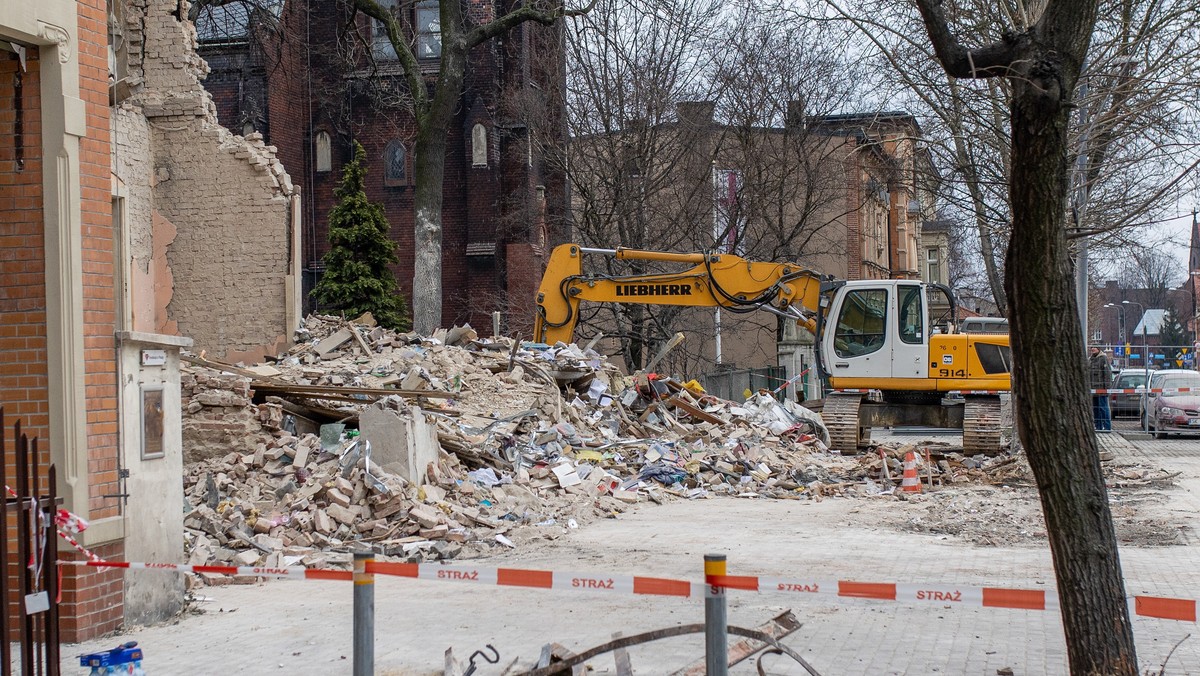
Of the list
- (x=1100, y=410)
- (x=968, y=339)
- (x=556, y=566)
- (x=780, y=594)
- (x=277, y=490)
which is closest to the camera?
(x=780, y=594)

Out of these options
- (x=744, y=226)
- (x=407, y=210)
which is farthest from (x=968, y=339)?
(x=407, y=210)

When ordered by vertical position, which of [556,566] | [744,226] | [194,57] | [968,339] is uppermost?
[194,57]

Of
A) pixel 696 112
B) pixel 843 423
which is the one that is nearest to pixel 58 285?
pixel 843 423

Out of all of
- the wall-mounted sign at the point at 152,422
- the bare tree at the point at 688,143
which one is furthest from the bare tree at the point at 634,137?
the wall-mounted sign at the point at 152,422

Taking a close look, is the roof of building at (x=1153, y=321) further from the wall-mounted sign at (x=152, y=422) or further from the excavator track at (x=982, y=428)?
the wall-mounted sign at (x=152, y=422)

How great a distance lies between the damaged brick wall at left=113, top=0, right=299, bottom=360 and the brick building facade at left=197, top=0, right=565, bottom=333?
41.7 ft

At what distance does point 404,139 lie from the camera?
125ft

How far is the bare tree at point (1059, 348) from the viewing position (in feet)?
17.1

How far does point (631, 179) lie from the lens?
98.2 feet

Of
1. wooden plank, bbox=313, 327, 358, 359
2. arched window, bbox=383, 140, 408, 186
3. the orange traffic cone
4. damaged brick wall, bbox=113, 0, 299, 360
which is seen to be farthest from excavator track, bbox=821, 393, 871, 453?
arched window, bbox=383, 140, 408, 186

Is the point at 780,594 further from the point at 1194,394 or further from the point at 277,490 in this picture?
the point at 1194,394

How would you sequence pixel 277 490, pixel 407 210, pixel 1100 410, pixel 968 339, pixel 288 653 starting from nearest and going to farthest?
pixel 288 653, pixel 277 490, pixel 968 339, pixel 1100 410, pixel 407 210

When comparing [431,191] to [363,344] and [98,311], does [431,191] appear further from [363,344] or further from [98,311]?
[98,311]

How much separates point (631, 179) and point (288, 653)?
77.6ft
